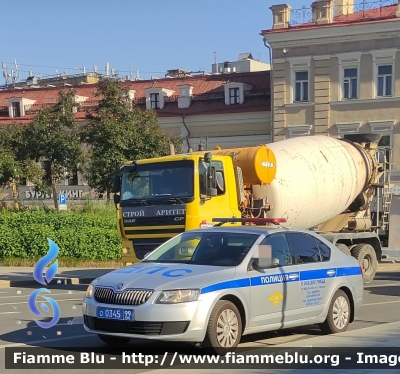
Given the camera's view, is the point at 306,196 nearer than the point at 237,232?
No

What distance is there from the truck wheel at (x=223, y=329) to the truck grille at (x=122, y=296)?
0.80 metres

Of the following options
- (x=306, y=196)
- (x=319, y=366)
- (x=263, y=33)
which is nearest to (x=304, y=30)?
(x=263, y=33)

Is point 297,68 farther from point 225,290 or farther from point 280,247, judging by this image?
point 225,290

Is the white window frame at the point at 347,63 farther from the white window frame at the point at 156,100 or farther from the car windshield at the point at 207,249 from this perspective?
the car windshield at the point at 207,249

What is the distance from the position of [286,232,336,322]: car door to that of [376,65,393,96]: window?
29910 mm

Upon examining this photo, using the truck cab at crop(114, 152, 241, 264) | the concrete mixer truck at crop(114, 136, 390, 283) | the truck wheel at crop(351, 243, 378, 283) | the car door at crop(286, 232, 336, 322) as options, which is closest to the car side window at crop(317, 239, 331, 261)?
the car door at crop(286, 232, 336, 322)

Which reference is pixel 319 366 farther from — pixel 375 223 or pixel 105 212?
pixel 105 212

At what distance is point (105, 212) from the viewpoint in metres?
29.7

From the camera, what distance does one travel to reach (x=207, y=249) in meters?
10.0

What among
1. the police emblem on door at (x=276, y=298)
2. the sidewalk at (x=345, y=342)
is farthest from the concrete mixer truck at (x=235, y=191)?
the police emblem on door at (x=276, y=298)

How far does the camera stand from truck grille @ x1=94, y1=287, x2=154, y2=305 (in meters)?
8.71

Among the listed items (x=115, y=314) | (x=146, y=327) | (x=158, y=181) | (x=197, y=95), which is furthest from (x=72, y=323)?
Result: (x=197, y=95)

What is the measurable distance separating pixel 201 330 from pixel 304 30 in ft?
109

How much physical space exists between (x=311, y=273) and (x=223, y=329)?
1.95 meters
